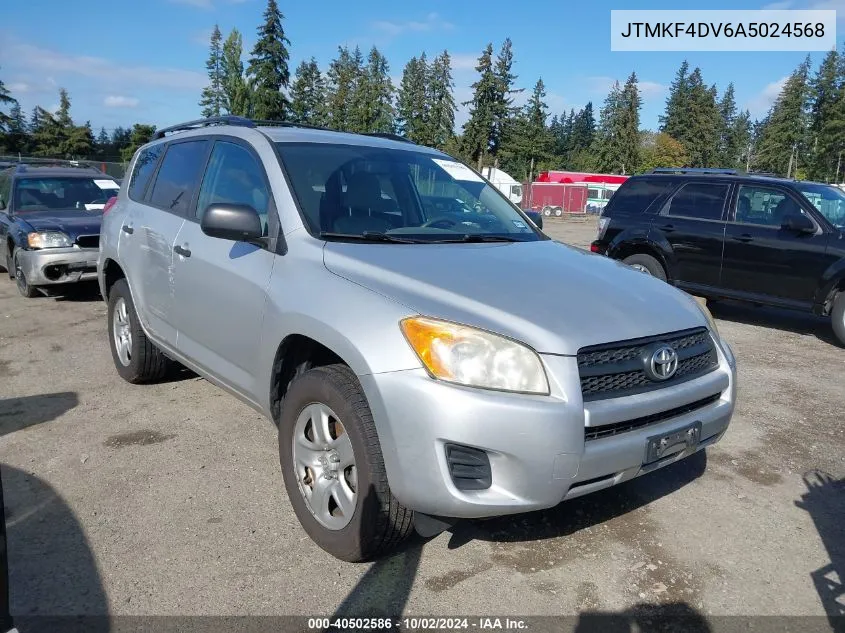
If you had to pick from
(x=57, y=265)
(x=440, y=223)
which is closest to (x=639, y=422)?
(x=440, y=223)

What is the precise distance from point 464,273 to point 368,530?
1.12m

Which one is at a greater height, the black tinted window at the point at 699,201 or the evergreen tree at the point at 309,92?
the evergreen tree at the point at 309,92

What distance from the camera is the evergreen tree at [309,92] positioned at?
74062mm

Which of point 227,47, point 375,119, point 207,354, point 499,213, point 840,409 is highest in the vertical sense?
point 227,47

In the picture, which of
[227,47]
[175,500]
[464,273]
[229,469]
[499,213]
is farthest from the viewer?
[227,47]

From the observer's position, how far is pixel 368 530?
2.58 meters

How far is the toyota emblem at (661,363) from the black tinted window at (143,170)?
12.4 feet

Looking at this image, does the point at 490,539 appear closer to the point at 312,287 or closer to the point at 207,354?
the point at 312,287

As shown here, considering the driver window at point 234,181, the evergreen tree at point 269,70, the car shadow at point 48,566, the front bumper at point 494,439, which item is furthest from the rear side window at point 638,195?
the evergreen tree at point 269,70

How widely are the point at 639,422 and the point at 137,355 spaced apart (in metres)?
3.58

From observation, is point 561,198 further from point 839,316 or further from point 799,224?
point 839,316

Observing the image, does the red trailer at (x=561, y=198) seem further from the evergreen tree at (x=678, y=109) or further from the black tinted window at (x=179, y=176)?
the evergreen tree at (x=678, y=109)

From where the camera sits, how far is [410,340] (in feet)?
7.98

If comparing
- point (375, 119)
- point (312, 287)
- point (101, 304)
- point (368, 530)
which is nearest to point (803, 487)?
point (368, 530)
